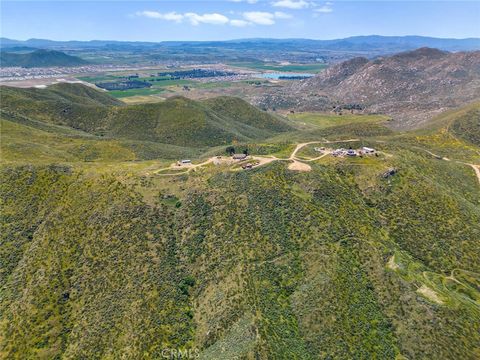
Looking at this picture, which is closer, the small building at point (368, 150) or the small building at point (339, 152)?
the small building at point (339, 152)

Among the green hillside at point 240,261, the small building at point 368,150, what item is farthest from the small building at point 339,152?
the small building at point 368,150

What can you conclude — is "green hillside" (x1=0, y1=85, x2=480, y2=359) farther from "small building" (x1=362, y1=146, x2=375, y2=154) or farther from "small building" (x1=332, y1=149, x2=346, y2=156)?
"small building" (x1=332, y1=149, x2=346, y2=156)

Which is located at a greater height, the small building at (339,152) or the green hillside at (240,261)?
the small building at (339,152)

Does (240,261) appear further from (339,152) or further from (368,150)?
(368,150)

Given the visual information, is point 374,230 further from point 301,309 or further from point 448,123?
point 448,123

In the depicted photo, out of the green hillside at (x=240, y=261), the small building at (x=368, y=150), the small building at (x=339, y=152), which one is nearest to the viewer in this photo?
the green hillside at (x=240, y=261)

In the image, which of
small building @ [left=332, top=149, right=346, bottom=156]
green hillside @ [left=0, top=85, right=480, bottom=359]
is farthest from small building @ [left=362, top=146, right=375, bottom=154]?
small building @ [left=332, top=149, right=346, bottom=156]

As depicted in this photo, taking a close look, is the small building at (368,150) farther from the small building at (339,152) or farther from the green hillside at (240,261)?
the small building at (339,152)

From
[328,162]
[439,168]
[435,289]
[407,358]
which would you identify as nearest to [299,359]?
[407,358]

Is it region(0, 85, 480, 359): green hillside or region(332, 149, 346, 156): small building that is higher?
region(332, 149, 346, 156): small building
